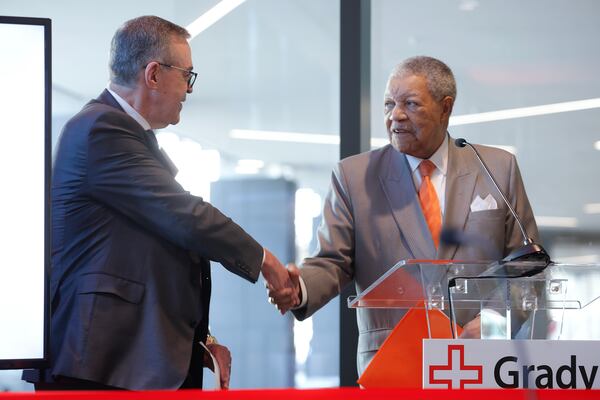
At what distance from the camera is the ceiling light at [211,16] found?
4.52 m

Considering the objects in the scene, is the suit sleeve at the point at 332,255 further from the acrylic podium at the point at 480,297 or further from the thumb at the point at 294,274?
the acrylic podium at the point at 480,297

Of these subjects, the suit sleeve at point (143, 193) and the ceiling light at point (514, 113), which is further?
the ceiling light at point (514, 113)

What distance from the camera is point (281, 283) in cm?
289

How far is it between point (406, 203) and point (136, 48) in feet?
3.48

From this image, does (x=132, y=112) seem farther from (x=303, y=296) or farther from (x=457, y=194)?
(x=457, y=194)

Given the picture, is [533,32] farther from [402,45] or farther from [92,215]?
[92,215]

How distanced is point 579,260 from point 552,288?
2132 mm

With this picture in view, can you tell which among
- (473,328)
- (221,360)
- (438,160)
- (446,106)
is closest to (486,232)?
(438,160)

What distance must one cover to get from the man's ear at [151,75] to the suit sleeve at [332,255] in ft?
2.60

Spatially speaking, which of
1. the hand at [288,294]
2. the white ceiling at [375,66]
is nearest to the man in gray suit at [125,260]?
the hand at [288,294]

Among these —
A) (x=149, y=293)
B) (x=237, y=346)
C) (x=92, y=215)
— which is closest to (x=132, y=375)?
(x=149, y=293)

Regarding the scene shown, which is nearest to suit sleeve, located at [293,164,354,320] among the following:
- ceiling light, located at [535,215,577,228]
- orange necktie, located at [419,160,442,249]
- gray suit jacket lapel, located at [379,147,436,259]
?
gray suit jacket lapel, located at [379,147,436,259]

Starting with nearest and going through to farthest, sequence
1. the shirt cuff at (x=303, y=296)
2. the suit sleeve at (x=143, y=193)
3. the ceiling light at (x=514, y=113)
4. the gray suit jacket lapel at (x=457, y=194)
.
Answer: the suit sleeve at (x=143, y=193) → the shirt cuff at (x=303, y=296) → the gray suit jacket lapel at (x=457, y=194) → the ceiling light at (x=514, y=113)

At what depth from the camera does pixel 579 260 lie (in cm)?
434
